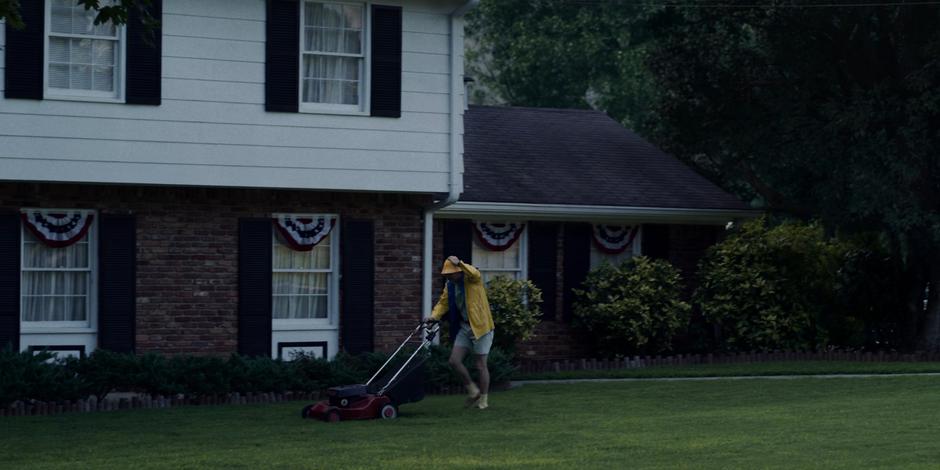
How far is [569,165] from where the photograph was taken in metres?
26.2

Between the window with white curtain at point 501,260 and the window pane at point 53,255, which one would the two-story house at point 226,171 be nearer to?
the window pane at point 53,255

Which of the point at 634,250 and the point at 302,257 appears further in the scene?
the point at 634,250

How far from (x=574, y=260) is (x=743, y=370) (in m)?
3.40

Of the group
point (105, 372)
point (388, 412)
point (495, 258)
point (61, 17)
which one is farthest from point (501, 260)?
point (388, 412)

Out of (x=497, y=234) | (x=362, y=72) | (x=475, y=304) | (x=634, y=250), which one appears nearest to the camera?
(x=475, y=304)

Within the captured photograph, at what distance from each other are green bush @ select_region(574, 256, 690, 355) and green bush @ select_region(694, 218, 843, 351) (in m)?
0.68

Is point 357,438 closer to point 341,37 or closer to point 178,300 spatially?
point 178,300

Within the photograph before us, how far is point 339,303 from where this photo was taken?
21797 millimetres

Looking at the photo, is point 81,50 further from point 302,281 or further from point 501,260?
point 501,260

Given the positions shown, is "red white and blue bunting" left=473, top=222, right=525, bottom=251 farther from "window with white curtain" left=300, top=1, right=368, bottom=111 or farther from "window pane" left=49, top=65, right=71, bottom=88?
"window pane" left=49, top=65, right=71, bottom=88

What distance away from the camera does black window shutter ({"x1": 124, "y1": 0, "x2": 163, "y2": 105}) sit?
1978 centimetres

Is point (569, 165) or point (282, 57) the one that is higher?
point (282, 57)

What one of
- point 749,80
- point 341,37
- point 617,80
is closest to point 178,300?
point 341,37

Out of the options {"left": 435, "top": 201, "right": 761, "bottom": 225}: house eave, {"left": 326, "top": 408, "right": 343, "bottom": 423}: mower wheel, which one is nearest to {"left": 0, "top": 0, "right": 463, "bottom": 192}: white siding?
{"left": 435, "top": 201, "right": 761, "bottom": 225}: house eave
